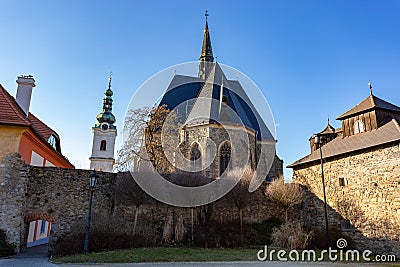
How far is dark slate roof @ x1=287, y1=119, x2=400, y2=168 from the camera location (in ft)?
42.2

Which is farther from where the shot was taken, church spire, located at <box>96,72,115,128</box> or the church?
church spire, located at <box>96,72,115,128</box>

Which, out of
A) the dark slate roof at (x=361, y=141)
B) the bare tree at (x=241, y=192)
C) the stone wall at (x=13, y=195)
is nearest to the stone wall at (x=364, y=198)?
the dark slate roof at (x=361, y=141)

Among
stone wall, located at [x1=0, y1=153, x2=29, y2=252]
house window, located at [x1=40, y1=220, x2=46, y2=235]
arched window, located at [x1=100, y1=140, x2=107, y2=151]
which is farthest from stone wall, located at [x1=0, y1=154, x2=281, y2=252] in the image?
arched window, located at [x1=100, y1=140, x2=107, y2=151]

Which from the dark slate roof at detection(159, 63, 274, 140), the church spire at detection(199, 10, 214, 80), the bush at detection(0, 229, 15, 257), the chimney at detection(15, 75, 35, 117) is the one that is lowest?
the bush at detection(0, 229, 15, 257)

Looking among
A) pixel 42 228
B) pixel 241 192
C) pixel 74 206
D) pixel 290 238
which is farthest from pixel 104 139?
pixel 290 238

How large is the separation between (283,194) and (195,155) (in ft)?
25.7

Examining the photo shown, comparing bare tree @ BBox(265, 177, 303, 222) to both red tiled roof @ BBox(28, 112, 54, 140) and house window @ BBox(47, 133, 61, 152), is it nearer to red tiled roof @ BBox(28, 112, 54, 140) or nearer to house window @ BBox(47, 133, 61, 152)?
red tiled roof @ BBox(28, 112, 54, 140)

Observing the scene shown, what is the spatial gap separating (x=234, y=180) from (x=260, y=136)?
39.2 feet

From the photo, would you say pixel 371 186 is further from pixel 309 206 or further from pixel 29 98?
pixel 29 98

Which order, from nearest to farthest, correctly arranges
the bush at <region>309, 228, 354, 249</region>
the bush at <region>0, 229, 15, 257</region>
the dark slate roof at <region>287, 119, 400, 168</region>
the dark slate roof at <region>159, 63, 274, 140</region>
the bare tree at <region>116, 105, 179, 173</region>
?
the bush at <region>0, 229, 15, 257</region>
the bush at <region>309, 228, 354, 249</region>
the dark slate roof at <region>287, 119, 400, 168</region>
the bare tree at <region>116, 105, 179, 173</region>
the dark slate roof at <region>159, 63, 274, 140</region>

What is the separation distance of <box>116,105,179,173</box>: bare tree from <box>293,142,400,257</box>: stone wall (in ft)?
26.6

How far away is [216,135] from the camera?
68.3 feet

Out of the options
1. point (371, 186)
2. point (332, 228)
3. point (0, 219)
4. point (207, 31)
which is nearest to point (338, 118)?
point (371, 186)

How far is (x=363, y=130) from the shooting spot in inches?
596
